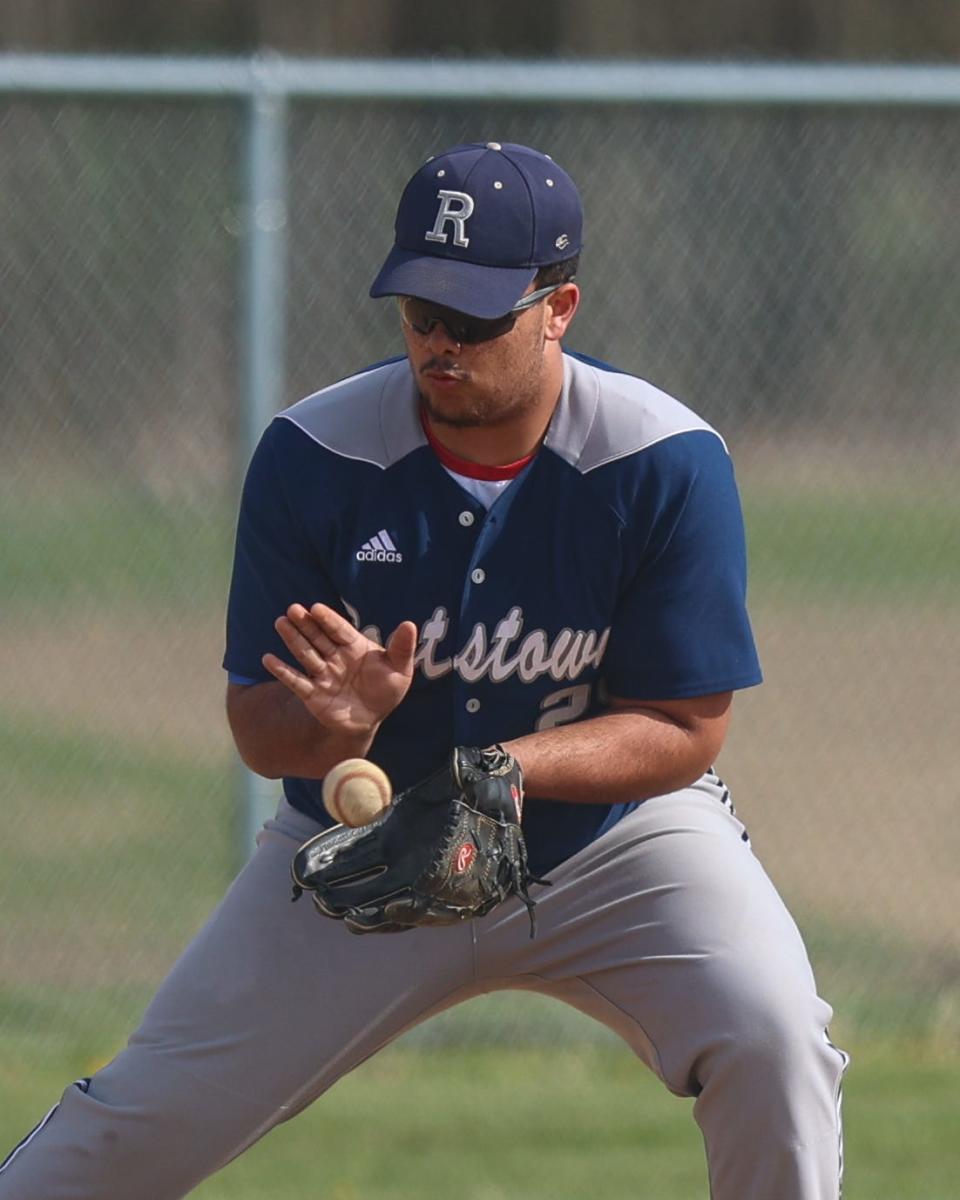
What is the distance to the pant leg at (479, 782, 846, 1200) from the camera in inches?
126

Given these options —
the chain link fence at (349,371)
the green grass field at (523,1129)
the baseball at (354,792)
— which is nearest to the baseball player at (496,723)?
the baseball at (354,792)

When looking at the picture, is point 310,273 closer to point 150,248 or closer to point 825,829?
point 150,248

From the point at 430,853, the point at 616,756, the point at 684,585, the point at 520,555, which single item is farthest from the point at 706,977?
the point at 520,555

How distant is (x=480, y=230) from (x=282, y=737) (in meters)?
0.88

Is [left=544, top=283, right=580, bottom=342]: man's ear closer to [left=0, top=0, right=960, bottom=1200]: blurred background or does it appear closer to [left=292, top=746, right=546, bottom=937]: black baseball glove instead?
[left=292, top=746, right=546, bottom=937]: black baseball glove

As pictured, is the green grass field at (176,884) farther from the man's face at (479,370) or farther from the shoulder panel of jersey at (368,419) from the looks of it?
the man's face at (479,370)

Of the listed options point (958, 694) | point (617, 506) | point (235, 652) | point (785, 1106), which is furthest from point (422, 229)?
point (958, 694)

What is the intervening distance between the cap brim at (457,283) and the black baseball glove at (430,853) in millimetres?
688

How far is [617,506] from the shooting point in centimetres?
339

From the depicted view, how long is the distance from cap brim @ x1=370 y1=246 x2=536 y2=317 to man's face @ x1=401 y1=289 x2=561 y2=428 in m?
0.06

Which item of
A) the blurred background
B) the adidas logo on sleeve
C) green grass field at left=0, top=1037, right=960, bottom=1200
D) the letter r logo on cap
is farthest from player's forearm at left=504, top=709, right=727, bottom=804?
the blurred background

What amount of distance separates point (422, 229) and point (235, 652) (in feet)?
2.59

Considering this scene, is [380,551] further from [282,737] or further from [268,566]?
[282,737]

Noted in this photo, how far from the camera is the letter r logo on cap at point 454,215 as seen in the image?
10.7ft
